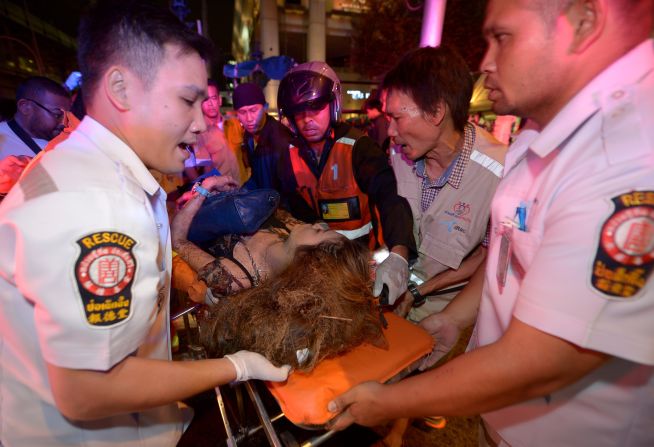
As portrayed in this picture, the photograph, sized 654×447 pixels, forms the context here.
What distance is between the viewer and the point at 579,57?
0.89 m

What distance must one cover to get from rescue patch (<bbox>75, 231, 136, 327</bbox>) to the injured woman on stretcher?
86 cm

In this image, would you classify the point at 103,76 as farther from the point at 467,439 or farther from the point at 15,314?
the point at 467,439

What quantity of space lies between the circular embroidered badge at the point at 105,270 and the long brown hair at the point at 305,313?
0.89m

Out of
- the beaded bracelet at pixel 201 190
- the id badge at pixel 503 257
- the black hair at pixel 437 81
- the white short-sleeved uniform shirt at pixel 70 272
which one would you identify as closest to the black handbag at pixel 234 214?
the beaded bracelet at pixel 201 190

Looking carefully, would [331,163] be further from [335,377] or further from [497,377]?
[497,377]

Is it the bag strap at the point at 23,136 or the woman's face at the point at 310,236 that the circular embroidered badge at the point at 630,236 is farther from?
the bag strap at the point at 23,136

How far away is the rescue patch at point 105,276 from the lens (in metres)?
0.79

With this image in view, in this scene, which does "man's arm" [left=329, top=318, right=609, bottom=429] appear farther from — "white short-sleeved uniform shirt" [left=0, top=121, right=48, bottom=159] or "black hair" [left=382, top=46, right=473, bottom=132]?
"white short-sleeved uniform shirt" [left=0, top=121, right=48, bottom=159]

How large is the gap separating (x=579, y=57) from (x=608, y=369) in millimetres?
960

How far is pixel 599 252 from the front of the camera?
72 centimetres

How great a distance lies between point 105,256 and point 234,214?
1.31 meters

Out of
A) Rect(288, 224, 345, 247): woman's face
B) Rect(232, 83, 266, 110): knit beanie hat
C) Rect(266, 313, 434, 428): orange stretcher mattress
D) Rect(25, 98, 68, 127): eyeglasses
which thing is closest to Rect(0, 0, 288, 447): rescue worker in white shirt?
Rect(266, 313, 434, 428): orange stretcher mattress

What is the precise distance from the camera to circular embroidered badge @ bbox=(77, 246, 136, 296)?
2.60 ft

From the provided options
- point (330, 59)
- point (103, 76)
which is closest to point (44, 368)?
point (103, 76)
